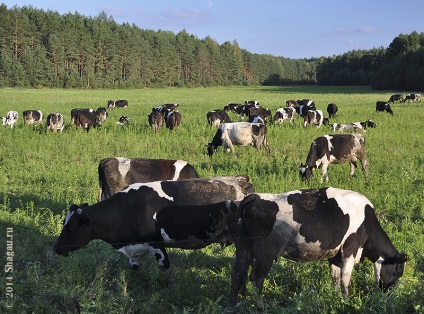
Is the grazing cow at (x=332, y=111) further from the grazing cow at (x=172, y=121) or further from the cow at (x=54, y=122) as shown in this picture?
the cow at (x=54, y=122)

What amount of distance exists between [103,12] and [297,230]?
12161 centimetres

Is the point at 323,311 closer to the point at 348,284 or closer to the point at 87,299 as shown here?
the point at 348,284

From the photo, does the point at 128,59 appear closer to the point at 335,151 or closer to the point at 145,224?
the point at 335,151

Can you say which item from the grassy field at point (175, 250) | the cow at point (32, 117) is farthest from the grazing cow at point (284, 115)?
the cow at point (32, 117)

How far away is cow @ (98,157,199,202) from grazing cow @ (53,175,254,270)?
2386 mm

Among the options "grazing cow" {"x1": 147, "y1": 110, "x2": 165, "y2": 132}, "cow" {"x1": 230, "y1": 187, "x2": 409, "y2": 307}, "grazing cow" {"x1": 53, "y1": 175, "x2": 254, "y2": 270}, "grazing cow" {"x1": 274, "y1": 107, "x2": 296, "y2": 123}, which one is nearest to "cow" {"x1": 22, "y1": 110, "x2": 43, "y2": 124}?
→ "grazing cow" {"x1": 147, "y1": 110, "x2": 165, "y2": 132}

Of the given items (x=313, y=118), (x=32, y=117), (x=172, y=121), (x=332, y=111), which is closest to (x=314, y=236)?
(x=172, y=121)

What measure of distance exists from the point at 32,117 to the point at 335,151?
18.2m

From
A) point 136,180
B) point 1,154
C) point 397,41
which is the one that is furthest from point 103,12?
point 136,180

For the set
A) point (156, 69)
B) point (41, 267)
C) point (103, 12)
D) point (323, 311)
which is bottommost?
point (41, 267)

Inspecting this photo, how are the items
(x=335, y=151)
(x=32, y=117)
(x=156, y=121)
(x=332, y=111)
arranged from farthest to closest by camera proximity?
1. (x=332, y=111)
2. (x=32, y=117)
3. (x=156, y=121)
4. (x=335, y=151)

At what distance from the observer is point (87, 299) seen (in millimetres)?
4938

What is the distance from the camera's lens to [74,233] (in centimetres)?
591

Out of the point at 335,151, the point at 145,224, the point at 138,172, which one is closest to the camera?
the point at 145,224
